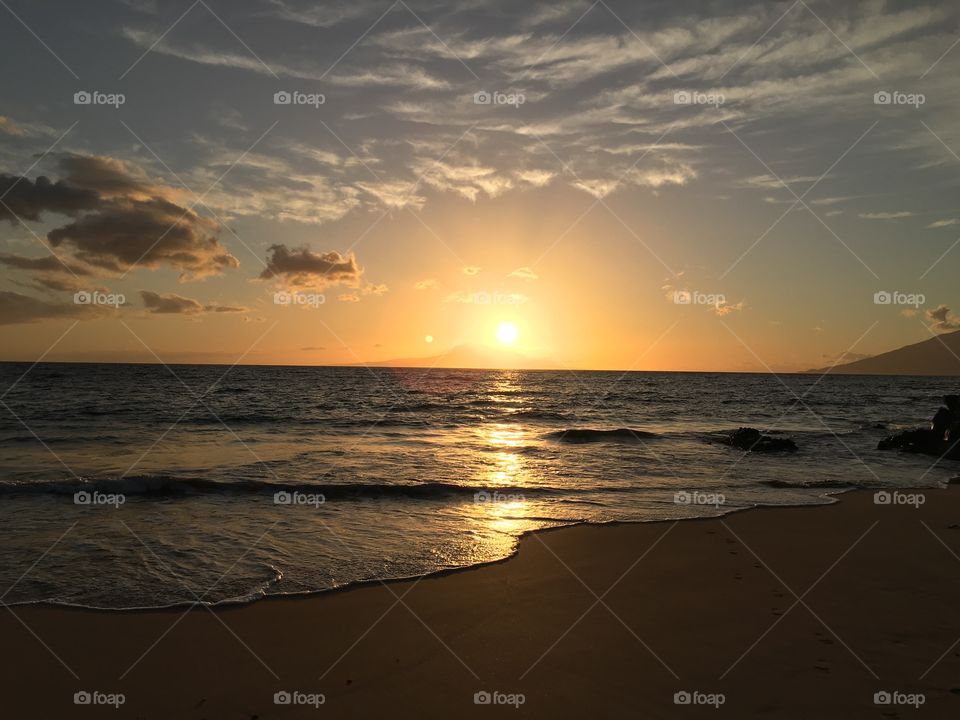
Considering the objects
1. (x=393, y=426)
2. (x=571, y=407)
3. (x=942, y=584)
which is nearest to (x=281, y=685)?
(x=942, y=584)

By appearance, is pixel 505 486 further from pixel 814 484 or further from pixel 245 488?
pixel 814 484

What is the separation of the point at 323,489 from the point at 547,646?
10979mm

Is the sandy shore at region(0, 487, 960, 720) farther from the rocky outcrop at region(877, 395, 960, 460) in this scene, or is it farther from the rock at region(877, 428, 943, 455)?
the rock at region(877, 428, 943, 455)

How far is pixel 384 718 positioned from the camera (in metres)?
5.39

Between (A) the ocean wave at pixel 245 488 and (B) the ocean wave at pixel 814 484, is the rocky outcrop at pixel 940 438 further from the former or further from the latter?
(A) the ocean wave at pixel 245 488

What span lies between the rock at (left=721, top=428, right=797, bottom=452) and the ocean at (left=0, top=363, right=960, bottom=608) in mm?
Result: 1189

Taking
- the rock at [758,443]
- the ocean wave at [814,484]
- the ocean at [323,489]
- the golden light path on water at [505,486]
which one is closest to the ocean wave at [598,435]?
the ocean at [323,489]

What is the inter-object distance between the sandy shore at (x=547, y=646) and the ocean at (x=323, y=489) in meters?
1.05

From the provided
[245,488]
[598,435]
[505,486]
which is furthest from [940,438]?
[245,488]

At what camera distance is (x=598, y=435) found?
34.9 metres

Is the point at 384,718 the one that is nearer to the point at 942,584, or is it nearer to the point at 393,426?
the point at 942,584

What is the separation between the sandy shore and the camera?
568 cm

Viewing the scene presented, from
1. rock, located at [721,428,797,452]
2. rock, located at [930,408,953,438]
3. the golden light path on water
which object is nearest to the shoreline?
the golden light path on water

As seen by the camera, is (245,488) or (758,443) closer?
(245,488)
